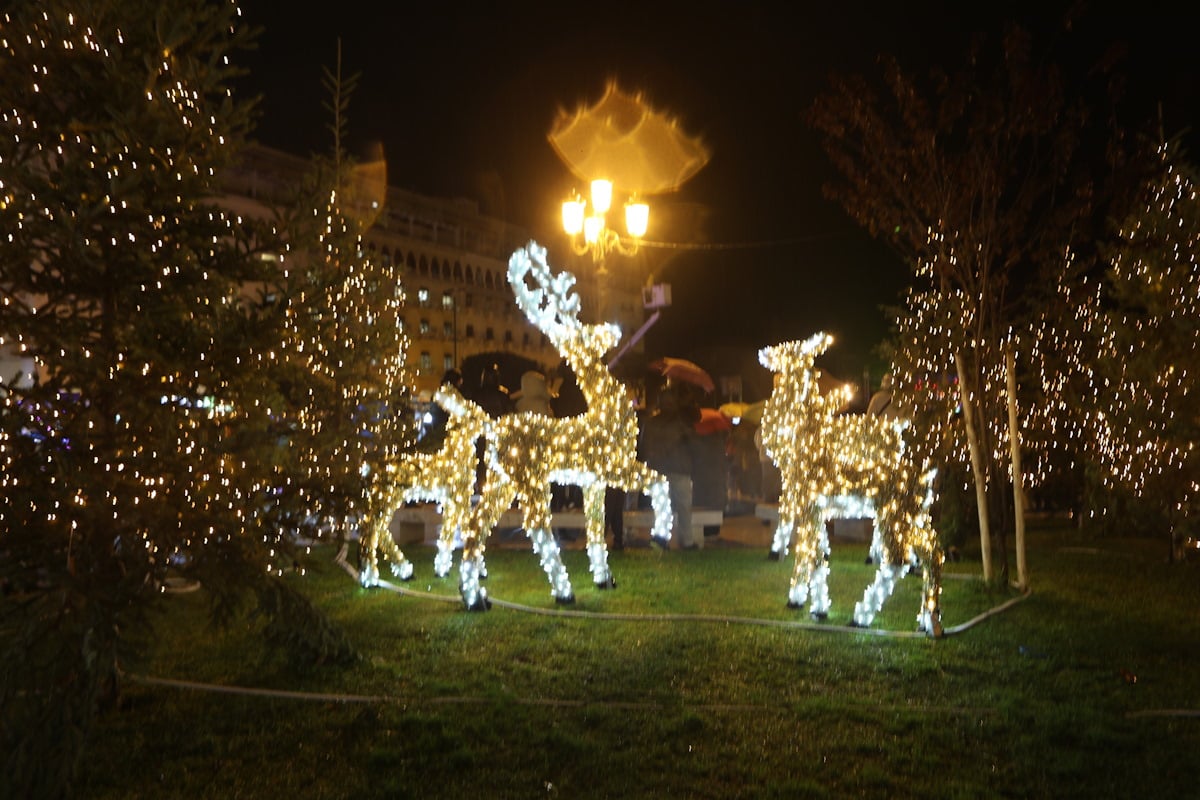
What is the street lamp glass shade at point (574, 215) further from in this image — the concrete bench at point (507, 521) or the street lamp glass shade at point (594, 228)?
the concrete bench at point (507, 521)

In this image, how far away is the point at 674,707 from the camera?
5398 mm

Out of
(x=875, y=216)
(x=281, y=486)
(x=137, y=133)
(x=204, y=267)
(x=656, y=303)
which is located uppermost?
(x=656, y=303)

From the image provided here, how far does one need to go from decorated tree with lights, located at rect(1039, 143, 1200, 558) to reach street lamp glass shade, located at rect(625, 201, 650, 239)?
212 inches

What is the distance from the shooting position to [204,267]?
5.16 meters

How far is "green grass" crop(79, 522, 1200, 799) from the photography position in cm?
449

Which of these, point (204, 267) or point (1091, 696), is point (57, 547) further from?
point (1091, 696)

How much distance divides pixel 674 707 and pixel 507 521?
6999 mm

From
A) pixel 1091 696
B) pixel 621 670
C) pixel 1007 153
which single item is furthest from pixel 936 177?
pixel 621 670

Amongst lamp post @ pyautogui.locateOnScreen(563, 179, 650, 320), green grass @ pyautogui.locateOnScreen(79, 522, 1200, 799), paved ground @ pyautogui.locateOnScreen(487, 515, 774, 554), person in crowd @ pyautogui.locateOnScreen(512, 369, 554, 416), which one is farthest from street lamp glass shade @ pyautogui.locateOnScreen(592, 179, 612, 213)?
green grass @ pyautogui.locateOnScreen(79, 522, 1200, 799)

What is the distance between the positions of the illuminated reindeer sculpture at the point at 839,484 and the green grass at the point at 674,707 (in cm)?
36

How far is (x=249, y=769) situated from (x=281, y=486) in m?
1.51

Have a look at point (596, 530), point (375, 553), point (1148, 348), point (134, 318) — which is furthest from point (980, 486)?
point (134, 318)

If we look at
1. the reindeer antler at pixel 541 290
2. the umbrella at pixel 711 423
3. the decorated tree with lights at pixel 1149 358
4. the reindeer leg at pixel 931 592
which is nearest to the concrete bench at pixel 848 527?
the umbrella at pixel 711 423

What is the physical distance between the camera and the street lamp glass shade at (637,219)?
13.1 metres
